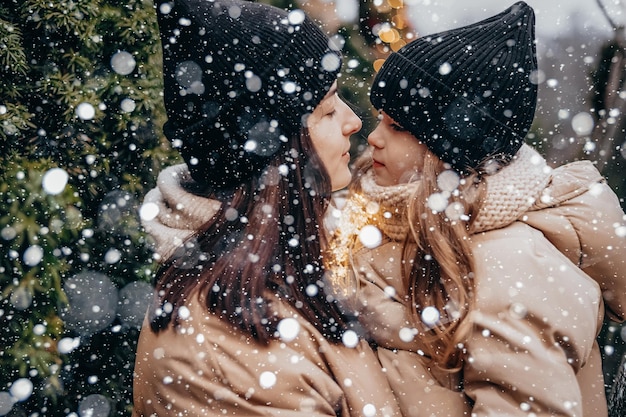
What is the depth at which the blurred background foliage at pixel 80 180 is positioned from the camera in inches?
75.8

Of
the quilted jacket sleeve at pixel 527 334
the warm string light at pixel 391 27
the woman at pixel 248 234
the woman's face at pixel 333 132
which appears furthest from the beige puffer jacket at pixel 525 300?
the warm string light at pixel 391 27

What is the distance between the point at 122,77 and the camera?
7.06ft

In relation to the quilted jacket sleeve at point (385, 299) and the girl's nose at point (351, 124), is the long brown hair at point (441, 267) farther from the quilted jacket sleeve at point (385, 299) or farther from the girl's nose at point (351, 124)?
the girl's nose at point (351, 124)

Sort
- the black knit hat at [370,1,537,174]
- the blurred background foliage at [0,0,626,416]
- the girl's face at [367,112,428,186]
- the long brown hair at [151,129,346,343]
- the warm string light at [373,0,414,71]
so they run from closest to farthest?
the long brown hair at [151,129,346,343] → the black knit hat at [370,1,537,174] → the girl's face at [367,112,428,186] → the blurred background foliage at [0,0,626,416] → the warm string light at [373,0,414,71]

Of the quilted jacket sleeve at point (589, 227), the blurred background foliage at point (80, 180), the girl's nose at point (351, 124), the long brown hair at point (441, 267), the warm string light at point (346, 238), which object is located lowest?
the blurred background foliage at point (80, 180)

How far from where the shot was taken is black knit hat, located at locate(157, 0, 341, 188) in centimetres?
144

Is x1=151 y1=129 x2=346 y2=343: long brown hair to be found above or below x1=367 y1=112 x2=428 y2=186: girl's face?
below

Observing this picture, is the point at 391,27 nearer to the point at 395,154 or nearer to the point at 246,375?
the point at 395,154

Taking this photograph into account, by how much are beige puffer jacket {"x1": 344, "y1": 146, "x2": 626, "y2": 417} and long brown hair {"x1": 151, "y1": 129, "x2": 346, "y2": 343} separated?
178mm

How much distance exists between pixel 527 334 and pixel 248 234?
751 millimetres

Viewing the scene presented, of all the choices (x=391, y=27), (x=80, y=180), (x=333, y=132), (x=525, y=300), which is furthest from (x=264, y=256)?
(x=391, y=27)

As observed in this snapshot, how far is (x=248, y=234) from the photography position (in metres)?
1.48

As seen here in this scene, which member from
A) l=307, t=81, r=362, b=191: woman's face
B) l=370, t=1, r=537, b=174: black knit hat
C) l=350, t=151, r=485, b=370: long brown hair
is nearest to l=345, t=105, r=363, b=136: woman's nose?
l=307, t=81, r=362, b=191: woman's face

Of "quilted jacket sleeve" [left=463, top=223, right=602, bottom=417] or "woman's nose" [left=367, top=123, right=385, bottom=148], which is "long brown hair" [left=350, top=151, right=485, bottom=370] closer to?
"quilted jacket sleeve" [left=463, top=223, right=602, bottom=417]
